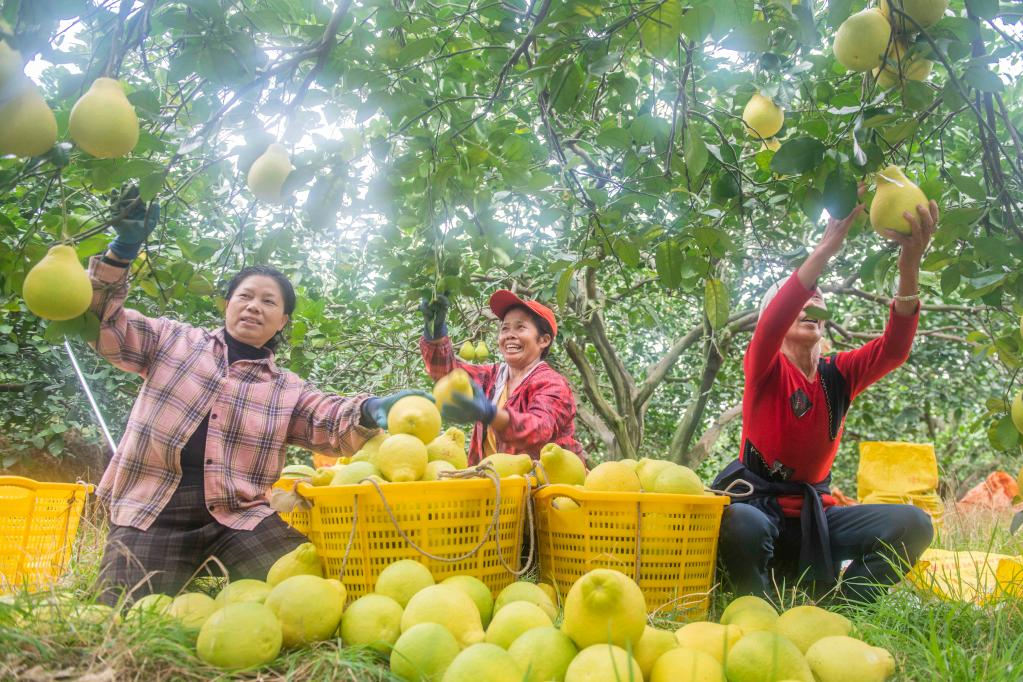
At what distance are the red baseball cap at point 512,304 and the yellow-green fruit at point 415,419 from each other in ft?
3.13

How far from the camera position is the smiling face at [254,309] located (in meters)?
2.55

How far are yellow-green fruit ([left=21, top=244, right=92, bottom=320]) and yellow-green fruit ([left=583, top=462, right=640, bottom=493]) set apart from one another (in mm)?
1250

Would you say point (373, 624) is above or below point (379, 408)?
below

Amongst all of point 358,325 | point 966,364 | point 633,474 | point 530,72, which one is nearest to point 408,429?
point 633,474

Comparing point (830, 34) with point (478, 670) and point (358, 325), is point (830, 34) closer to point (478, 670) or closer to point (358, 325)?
point (478, 670)

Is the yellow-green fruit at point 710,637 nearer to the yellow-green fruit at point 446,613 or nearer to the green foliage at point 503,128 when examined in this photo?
the yellow-green fruit at point 446,613

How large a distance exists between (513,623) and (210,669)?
1.79 ft

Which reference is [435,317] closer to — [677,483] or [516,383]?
[677,483]

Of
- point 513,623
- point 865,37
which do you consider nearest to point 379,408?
point 513,623

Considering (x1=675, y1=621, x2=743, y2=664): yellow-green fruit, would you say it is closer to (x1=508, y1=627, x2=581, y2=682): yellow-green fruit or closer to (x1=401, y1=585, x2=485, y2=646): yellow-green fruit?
(x1=508, y1=627, x2=581, y2=682): yellow-green fruit

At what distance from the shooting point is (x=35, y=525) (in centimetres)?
274

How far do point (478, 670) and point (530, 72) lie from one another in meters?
1.02

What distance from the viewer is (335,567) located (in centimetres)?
183

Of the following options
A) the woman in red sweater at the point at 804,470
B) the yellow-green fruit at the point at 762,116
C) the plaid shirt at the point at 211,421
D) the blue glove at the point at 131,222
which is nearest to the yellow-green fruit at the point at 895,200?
the yellow-green fruit at the point at 762,116
